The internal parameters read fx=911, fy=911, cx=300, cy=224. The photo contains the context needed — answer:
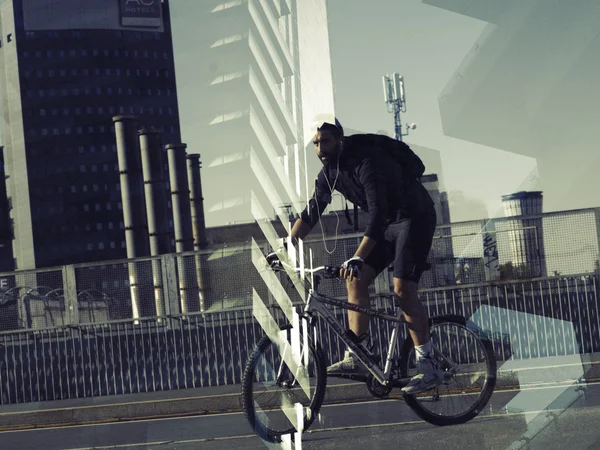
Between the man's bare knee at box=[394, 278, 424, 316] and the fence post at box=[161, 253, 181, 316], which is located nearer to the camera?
the man's bare knee at box=[394, 278, 424, 316]

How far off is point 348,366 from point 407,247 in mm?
772

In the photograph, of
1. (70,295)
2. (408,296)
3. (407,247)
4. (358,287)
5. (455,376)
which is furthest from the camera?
(70,295)

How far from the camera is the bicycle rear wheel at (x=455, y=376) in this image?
298cm

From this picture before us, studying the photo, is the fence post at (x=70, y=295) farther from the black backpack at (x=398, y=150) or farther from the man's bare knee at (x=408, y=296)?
the black backpack at (x=398, y=150)

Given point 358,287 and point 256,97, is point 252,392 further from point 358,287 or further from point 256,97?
point 256,97

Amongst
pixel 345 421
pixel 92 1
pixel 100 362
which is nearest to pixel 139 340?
pixel 100 362

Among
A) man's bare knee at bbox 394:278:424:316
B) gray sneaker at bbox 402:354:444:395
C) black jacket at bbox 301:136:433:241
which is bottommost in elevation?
gray sneaker at bbox 402:354:444:395

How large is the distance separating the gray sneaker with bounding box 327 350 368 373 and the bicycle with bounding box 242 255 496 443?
0.02 m

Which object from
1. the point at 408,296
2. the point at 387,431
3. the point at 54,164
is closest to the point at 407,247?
the point at 408,296

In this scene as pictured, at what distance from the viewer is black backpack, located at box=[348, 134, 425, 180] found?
7.08 feet

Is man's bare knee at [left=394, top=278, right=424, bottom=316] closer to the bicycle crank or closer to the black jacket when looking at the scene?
the black jacket

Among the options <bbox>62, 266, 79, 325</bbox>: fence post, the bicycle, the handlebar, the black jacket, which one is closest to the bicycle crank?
the bicycle

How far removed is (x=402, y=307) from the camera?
2.81 m

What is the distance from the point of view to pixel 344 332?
3.13m
